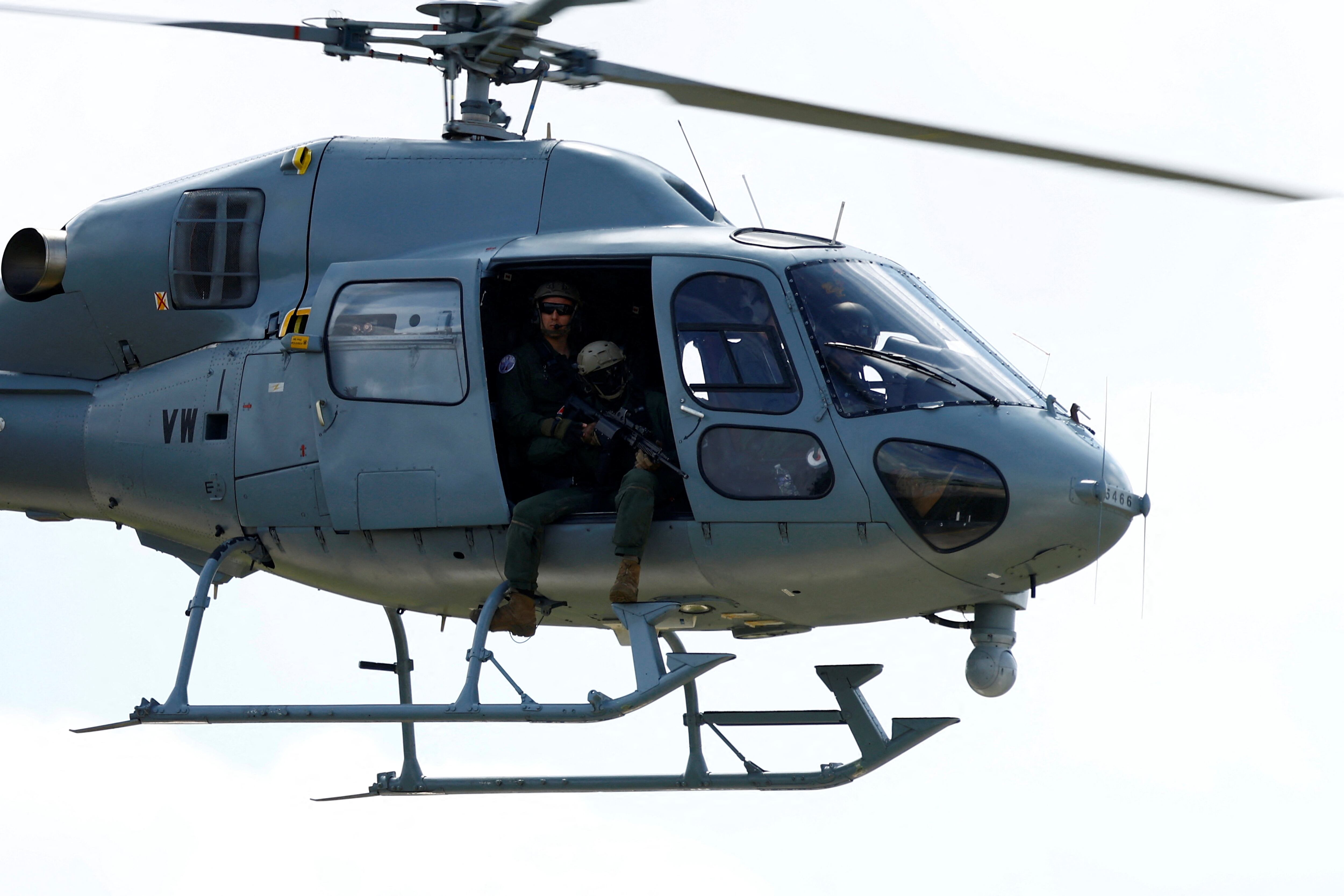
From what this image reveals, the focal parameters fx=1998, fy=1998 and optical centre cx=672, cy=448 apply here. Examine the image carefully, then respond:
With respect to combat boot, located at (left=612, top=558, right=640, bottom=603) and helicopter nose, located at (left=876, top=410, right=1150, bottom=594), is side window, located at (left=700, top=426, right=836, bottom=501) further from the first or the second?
combat boot, located at (left=612, top=558, right=640, bottom=603)

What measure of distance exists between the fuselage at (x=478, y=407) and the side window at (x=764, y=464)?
14 mm

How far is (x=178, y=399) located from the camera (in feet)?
38.7

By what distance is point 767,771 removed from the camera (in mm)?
11828

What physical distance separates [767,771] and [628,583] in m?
2.06

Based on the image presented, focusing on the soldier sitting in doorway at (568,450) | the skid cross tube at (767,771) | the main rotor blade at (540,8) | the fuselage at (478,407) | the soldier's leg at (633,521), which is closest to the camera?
the main rotor blade at (540,8)

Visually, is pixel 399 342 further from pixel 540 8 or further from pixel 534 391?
pixel 540 8

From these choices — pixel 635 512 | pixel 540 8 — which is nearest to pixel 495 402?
pixel 635 512

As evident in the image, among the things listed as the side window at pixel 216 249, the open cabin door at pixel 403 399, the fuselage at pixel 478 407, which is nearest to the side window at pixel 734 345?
the fuselage at pixel 478 407

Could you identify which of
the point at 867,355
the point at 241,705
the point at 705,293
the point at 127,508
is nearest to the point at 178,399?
the point at 127,508

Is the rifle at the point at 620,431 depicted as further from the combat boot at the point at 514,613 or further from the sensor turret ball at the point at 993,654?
the sensor turret ball at the point at 993,654

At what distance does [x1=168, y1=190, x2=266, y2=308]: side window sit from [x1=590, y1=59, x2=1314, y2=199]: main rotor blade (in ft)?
9.14

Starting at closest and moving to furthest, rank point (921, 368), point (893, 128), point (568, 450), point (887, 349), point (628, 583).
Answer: point (893, 128) → point (921, 368) → point (887, 349) → point (628, 583) → point (568, 450)

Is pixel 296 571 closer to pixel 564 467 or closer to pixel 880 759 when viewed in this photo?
pixel 564 467

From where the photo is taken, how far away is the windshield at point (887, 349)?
992 cm
